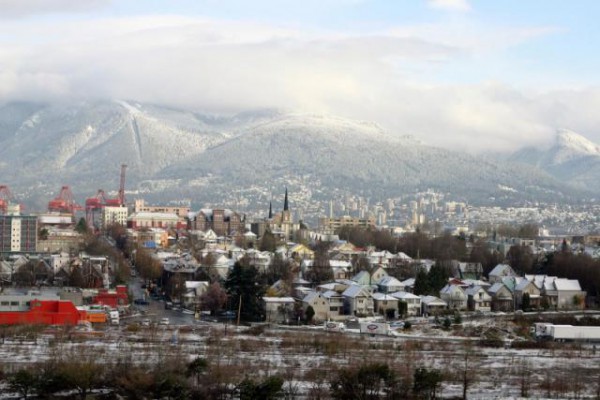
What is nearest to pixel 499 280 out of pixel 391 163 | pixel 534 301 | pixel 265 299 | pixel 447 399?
pixel 534 301

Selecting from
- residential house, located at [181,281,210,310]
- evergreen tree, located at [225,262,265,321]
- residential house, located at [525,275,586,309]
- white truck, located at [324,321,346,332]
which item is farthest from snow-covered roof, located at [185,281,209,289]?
residential house, located at [525,275,586,309]

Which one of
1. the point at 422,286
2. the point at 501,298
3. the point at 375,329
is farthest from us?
the point at 501,298

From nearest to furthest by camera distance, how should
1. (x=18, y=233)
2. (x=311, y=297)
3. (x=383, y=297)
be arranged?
1. (x=311, y=297)
2. (x=383, y=297)
3. (x=18, y=233)

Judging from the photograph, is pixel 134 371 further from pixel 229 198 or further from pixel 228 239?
pixel 229 198

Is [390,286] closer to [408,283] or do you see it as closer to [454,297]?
[408,283]

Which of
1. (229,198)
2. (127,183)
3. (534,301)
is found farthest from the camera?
(127,183)

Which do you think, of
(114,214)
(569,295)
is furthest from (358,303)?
(114,214)

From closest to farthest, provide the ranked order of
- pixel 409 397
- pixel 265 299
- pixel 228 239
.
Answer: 1. pixel 409 397
2. pixel 265 299
3. pixel 228 239
